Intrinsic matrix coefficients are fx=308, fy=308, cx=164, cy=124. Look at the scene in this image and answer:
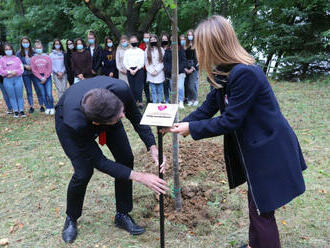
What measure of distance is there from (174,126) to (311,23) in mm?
10493

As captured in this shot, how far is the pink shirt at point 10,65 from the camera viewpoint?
25.4 feet

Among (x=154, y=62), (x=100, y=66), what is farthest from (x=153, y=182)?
(x=100, y=66)

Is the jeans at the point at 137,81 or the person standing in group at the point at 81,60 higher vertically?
the person standing in group at the point at 81,60

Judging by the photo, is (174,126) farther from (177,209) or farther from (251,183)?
(177,209)

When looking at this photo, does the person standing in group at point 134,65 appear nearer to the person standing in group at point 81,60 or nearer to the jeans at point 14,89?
the person standing in group at point 81,60

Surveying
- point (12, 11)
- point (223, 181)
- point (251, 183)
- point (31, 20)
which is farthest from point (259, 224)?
point (12, 11)

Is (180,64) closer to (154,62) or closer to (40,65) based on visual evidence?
(154,62)

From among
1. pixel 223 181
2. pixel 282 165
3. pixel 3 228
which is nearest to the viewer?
pixel 282 165

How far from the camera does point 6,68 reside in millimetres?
7785

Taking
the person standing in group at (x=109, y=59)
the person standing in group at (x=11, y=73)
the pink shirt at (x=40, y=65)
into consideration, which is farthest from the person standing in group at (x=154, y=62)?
the person standing in group at (x=11, y=73)

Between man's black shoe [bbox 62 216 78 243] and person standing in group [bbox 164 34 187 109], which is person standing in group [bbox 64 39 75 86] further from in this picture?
man's black shoe [bbox 62 216 78 243]

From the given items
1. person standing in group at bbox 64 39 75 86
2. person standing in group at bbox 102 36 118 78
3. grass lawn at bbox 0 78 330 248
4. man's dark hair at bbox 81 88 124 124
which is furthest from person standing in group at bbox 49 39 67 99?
man's dark hair at bbox 81 88 124 124

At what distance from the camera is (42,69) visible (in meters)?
8.15

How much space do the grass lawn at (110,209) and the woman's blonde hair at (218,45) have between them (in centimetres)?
181
